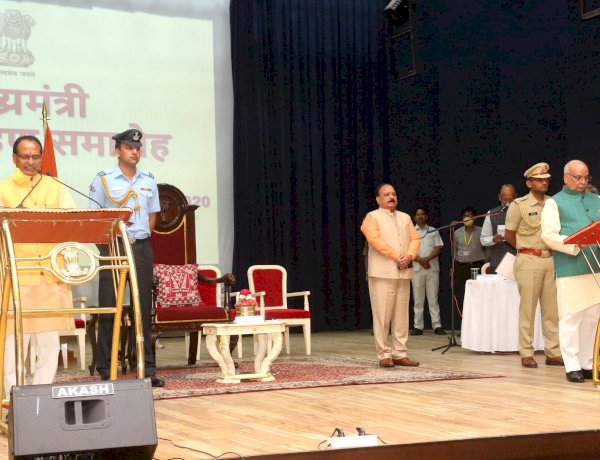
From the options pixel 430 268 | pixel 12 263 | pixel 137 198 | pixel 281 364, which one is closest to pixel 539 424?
pixel 12 263

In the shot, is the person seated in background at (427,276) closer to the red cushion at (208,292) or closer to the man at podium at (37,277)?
the red cushion at (208,292)

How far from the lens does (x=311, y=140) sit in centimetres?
1120

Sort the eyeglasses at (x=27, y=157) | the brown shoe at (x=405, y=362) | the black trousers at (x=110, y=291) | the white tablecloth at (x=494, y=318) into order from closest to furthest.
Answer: the eyeglasses at (x=27, y=157), the black trousers at (x=110, y=291), the brown shoe at (x=405, y=362), the white tablecloth at (x=494, y=318)

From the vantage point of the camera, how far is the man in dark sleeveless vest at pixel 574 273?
5.34 metres

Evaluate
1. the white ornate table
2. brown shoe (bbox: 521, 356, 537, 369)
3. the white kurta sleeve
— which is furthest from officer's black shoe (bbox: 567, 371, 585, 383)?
the white ornate table

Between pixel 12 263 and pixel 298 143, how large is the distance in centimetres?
814

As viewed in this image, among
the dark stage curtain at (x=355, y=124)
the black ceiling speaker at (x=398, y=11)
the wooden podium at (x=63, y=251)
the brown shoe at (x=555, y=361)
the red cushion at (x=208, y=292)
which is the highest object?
the black ceiling speaker at (x=398, y=11)

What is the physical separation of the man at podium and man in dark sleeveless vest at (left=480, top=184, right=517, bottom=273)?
450cm

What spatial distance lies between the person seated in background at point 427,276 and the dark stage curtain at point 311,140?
3.93ft

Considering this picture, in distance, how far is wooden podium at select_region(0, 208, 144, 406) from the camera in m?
3.18

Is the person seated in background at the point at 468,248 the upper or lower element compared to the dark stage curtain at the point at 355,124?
lower

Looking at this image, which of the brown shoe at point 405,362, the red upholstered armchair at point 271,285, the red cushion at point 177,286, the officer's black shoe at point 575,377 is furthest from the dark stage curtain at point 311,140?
the officer's black shoe at point 575,377

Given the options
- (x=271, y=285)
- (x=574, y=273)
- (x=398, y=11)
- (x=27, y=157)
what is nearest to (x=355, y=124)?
(x=398, y=11)

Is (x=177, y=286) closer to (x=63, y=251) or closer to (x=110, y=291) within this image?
(x=110, y=291)
